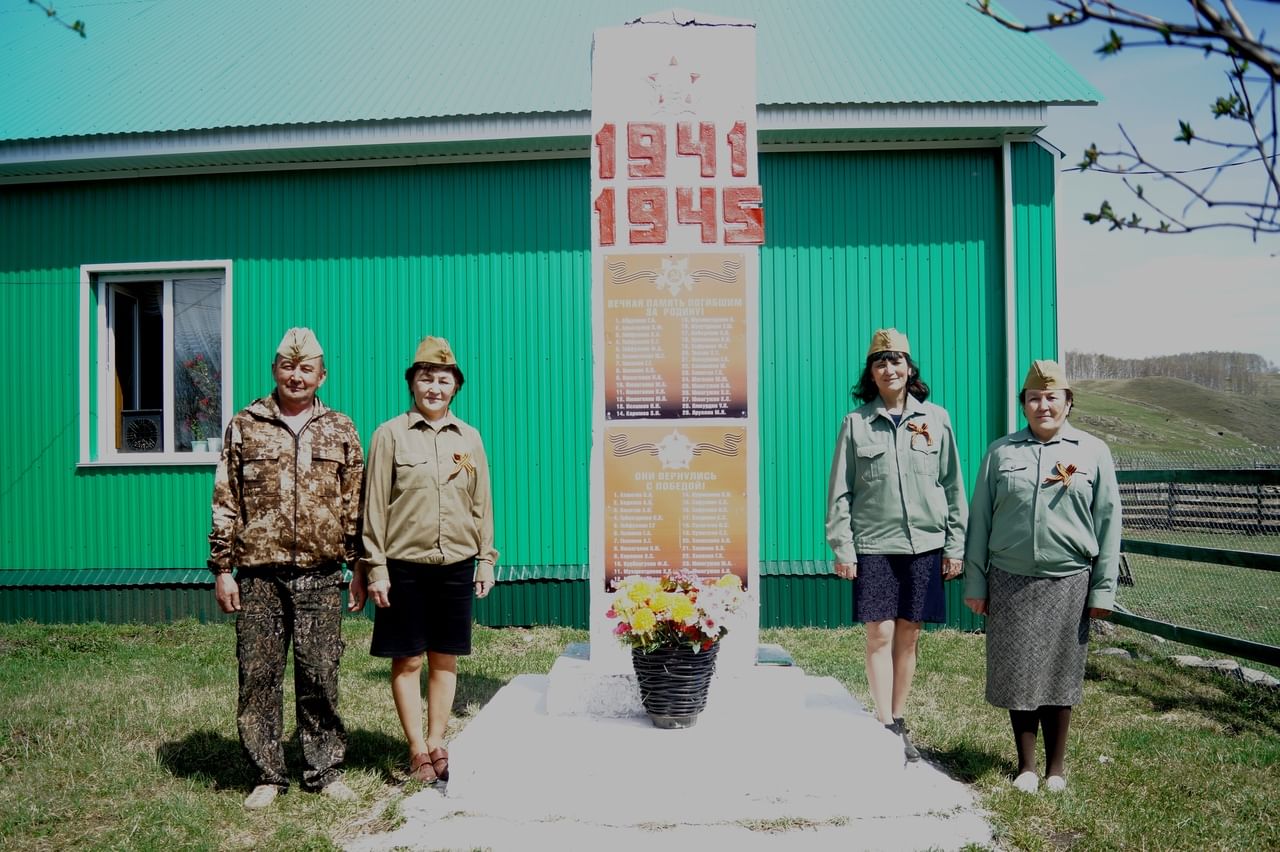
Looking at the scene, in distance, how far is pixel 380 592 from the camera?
4.11 metres

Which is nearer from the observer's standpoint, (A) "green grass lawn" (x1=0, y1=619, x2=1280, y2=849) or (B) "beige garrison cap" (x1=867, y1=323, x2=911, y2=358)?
(A) "green grass lawn" (x1=0, y1=619, x2=1280, y2=849)

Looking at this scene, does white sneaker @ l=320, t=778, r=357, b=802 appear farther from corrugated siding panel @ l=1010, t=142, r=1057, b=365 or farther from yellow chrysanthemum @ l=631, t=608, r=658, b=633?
corrugated siding panel @ l=1010, t=142, r=1057, b=365

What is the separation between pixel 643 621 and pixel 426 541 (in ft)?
3.27

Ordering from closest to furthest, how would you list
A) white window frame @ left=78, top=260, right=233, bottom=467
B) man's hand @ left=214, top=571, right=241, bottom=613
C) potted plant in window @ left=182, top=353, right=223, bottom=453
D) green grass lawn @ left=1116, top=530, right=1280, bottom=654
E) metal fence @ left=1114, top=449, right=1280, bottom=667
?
man's hand @ left=214, top=571, right=241, bottom=613, metal fence @ left=1114, top=449, right=1280, bottom=667, green grass lawn @ left=1116, top=530, right=1280, bottom=654, white window frame @ left=78, top=260, right=233, bottom=467, potted plant in window @ left=182, top=353, right=223, bottom=453

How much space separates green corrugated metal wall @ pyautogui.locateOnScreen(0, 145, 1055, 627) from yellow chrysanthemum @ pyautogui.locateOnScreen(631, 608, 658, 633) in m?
3.51

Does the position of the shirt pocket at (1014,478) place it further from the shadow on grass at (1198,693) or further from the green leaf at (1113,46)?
the green leaf at (1113,46)

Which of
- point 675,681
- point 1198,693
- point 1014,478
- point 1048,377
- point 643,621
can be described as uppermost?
point 1048,377

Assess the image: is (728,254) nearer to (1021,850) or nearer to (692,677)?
(692,677)

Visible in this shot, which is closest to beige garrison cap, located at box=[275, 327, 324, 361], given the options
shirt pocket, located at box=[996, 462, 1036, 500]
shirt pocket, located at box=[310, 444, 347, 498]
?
shirt pocket, located at box=[310, 444, 347, 498]

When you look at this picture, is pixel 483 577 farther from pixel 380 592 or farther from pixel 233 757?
pixel 233 757

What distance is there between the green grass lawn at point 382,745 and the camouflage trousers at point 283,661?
0.19 metres

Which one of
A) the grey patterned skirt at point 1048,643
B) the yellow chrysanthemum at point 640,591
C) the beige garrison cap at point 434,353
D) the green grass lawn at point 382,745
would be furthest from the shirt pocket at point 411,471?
the grey patterned skirt at point 1048,643

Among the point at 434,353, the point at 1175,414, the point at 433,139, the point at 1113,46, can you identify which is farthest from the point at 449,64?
the point at 1175,414

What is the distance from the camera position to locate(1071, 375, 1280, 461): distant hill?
3541cm
